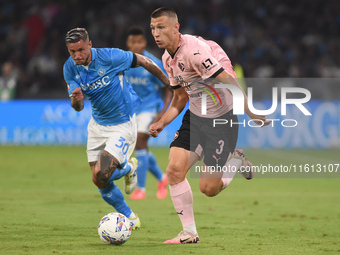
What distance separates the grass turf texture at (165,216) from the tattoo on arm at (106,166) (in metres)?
0.61

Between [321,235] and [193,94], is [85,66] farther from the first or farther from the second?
[321,235]

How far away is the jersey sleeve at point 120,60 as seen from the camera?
724 centimetres

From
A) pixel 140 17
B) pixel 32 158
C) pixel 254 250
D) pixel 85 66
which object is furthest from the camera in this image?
pixel 140 17

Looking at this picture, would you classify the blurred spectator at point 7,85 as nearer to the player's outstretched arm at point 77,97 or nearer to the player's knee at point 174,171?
the player's outstretched arm at point 77,97

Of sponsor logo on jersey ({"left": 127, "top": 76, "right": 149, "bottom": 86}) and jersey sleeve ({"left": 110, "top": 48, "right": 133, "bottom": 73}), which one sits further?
sponsor logo on jersey ({"left": 127, "top": 76, "right": 149, "bottom": 86})

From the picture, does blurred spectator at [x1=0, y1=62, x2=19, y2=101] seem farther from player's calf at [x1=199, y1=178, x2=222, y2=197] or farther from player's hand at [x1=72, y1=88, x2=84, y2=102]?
player's calf at [x1=199, y1=178, x2=222, y2=197]

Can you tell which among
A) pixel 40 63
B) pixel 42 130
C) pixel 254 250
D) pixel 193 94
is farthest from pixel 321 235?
pixel 40 63

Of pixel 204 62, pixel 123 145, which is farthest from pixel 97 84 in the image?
pixel 204 62

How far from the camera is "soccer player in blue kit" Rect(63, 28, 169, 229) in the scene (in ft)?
22.8

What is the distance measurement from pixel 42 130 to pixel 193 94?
467 inches

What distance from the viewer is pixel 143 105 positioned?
10.2 metres

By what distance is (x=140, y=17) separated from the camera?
22.4m

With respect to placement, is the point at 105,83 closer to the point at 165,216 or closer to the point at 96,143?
the point at 96,143

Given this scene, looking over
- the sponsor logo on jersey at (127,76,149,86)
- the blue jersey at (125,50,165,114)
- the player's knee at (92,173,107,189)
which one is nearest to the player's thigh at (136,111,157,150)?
the blue jersey at (125,50,165,114)
